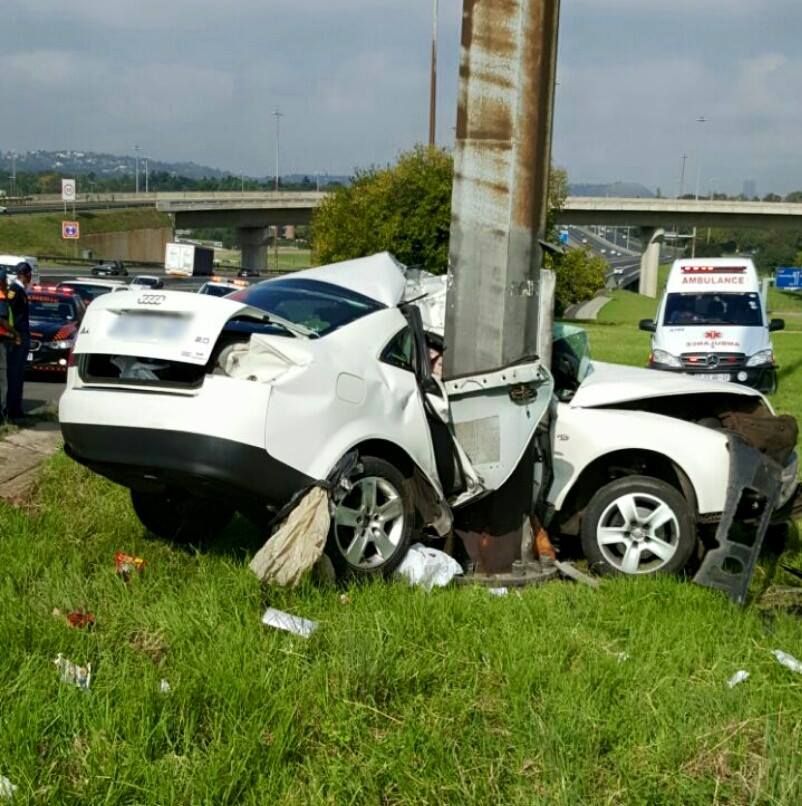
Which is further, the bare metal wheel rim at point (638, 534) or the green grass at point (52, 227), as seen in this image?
the green grass at point (52, 227)

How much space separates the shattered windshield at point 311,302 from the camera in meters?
5.93

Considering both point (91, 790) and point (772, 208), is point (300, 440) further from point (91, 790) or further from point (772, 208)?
point (772, 208)

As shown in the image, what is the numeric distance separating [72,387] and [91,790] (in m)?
2.61

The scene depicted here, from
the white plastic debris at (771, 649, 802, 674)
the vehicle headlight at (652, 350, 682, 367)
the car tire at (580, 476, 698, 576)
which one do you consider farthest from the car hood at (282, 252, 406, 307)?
the vehicle headlight at (652, 350, 682, 367)

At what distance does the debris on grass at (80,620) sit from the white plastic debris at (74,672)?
0.38 meters

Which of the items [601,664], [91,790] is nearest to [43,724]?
[91,790]

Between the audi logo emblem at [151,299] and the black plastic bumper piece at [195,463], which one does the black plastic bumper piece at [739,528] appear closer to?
the black plastic bumper piece at [195,463]

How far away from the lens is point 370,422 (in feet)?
18.2

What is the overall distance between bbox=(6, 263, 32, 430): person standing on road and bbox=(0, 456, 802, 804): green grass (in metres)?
7.15

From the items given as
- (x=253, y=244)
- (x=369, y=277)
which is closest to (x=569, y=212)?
(x=253, y=244)

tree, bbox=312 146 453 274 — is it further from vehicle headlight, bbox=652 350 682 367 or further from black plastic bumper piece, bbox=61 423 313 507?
black plastic bumper piece, bbox=61 423 313 507

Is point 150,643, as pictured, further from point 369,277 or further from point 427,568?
point 369,277

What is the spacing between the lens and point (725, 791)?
3.43 m

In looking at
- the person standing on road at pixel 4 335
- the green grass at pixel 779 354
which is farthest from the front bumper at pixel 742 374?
the person standing on road at pixel 4 335
